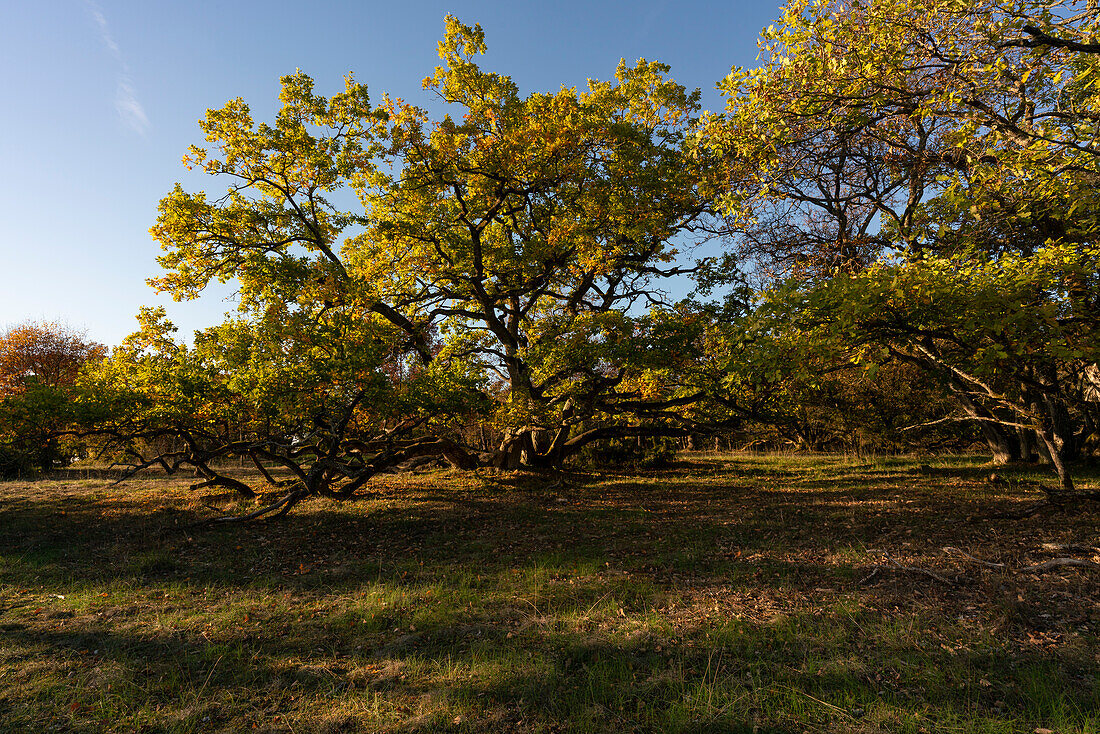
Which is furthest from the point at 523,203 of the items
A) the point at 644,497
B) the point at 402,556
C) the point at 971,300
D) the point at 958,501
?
the point at 958,501

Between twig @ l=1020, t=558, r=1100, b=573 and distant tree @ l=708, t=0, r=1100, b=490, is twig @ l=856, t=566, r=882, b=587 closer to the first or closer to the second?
twig @ l=1020, t=558, r=1100, b=573

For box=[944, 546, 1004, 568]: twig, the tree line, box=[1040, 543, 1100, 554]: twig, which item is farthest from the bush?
box=[1040, 543, 1100, 554]: twig

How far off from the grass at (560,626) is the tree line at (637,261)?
2.63 metres

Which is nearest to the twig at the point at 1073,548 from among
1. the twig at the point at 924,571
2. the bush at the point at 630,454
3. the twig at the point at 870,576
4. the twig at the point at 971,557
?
the twig at the point at 971,557

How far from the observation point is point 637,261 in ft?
52.5

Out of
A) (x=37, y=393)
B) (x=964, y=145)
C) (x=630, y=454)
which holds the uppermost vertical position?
(x=964, y=145)

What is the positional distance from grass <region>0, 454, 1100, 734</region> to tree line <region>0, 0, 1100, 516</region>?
263cm

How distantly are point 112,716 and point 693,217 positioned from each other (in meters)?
15.1

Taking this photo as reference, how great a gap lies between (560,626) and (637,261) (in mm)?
12779

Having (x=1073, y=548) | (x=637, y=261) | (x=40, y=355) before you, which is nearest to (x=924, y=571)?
(x=1073, y=548)

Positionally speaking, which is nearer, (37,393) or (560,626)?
(560,626)

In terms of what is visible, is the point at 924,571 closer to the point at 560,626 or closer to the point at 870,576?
the point at 870,576

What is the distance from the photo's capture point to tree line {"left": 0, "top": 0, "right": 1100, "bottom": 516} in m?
6.44

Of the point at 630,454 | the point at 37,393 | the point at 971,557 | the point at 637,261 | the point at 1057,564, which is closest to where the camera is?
the point at 1057,564
